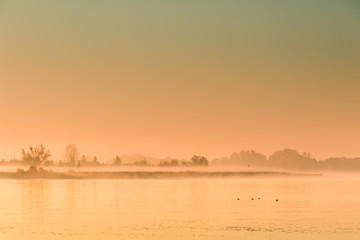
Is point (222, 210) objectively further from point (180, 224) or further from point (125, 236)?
point (125, 236)

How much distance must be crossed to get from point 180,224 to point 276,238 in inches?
476

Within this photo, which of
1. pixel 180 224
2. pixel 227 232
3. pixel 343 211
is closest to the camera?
pixel 227 232

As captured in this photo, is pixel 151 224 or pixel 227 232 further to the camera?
pixel 151 224

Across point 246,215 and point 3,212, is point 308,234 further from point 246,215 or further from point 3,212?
point 3,212

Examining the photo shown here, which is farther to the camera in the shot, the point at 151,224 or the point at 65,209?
the point at 65,209

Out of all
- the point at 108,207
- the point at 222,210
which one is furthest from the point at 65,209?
the point at 222,210

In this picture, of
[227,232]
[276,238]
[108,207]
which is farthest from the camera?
[108,207]

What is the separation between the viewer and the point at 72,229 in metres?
58.2

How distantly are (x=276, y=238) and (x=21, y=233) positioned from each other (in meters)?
20.6

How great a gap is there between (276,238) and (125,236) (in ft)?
38.9

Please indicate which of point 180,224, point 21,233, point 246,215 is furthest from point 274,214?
point 21,233

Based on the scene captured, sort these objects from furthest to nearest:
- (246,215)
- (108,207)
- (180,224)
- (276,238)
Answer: (108,207)
(246,215)
(180,224)
(276,238)

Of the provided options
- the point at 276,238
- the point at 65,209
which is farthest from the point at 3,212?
the point at 276,238

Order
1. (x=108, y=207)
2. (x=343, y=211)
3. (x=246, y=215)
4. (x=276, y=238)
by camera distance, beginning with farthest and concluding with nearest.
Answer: (x=108, y=207) < (x=343, y=211) < (x=246, y=215) < (x=276, y=238)
